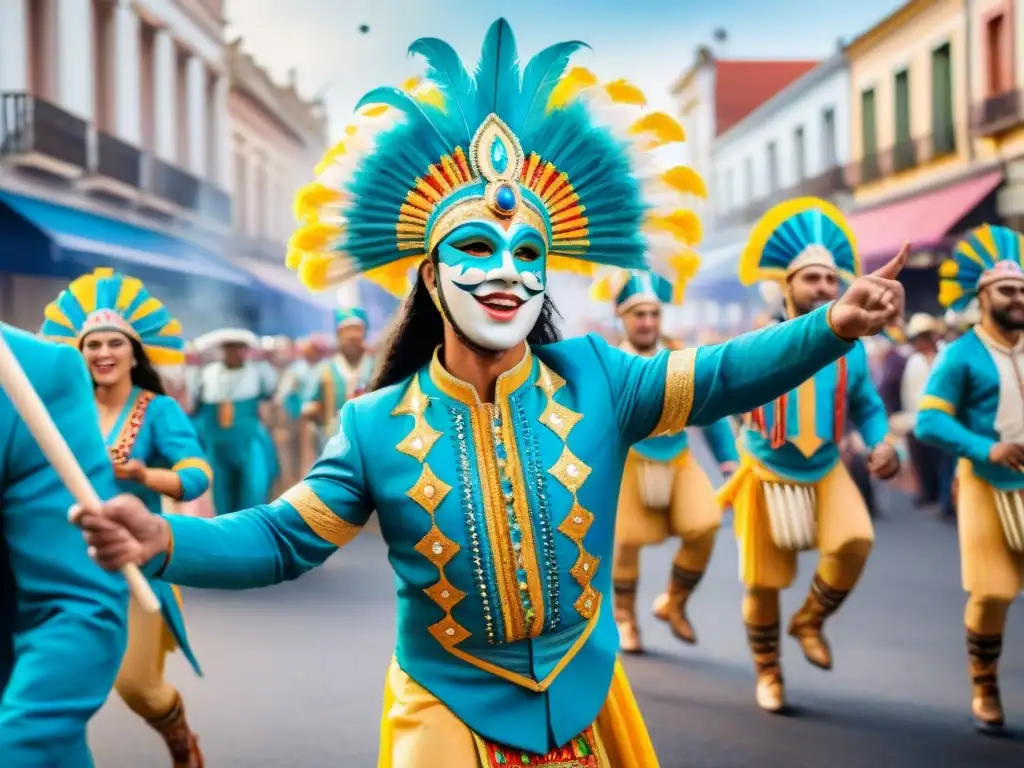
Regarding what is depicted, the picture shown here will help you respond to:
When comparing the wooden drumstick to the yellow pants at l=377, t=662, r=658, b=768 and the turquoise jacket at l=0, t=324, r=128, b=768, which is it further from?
the yellow pants at l=377, t=662, r=658, b=768

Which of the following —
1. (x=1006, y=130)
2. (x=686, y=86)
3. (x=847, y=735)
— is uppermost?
(x=686, y=86)

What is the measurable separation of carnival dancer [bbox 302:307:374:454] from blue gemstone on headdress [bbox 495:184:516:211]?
329 inches

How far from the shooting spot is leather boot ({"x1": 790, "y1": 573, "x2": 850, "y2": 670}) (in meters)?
6.11

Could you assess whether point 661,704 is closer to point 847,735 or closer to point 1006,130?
point 847,735

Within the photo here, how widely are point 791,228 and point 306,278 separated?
3298mm

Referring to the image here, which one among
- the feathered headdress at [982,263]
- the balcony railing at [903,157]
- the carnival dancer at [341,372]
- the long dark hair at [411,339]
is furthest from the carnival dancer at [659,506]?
the balcony railing at [903,157]

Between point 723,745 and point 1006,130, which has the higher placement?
point 1006,130

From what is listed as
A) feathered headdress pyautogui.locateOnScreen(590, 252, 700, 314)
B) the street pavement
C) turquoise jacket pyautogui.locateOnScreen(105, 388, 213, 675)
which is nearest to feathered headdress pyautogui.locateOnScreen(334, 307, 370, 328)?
the street pavement

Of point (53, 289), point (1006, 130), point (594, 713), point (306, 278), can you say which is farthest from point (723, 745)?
point (1006, 130)

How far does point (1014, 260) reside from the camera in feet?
19.0

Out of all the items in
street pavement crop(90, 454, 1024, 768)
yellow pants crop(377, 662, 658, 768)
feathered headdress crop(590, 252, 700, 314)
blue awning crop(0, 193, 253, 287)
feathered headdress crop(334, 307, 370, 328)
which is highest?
blue awning crop(0, 193, 253, 287)

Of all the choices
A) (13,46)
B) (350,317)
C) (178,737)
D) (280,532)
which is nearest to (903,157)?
(350,317)

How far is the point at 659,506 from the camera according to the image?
7.16 meters

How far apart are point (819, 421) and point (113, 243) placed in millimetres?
11257
